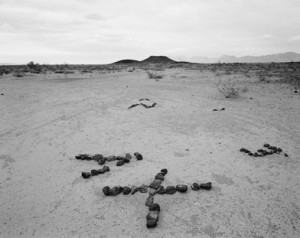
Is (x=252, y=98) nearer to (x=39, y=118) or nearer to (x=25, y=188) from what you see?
(x=39, y=118)

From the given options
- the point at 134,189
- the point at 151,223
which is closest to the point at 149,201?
the point at 134,189

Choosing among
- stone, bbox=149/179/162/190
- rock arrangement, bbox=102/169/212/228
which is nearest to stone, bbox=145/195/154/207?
rock arrangement, bbox=102/169/212/228

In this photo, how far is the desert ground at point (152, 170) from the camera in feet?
9.50

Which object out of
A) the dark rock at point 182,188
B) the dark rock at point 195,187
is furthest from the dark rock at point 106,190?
the dark rock at point 195,187

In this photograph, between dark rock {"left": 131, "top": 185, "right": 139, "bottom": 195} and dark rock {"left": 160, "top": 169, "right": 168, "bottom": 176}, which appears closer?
dark rock {"left": 131, "top": 185, "right": 139, "bottom": 195}

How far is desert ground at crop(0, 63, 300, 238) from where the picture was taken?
2.90 metres

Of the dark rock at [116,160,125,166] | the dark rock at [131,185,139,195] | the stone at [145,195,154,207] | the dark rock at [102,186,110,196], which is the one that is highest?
the dark rock at [116,160,125,166]

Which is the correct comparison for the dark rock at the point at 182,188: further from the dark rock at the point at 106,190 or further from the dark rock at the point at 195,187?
the dark rock at the point at 106,190

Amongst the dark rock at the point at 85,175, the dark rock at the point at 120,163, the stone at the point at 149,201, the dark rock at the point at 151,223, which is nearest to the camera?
the dark rock at the point at 151,223

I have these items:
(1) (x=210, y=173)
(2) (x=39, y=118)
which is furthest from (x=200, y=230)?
(2) (x=39, y=118)

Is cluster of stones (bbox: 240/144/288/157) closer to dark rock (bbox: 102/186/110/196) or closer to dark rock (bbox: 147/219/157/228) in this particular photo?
dark rock (bbox: 147/219/157/228)

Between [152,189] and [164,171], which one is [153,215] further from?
[164,171]

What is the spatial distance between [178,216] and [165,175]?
3.22 feet

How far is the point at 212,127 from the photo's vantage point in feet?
20.1
